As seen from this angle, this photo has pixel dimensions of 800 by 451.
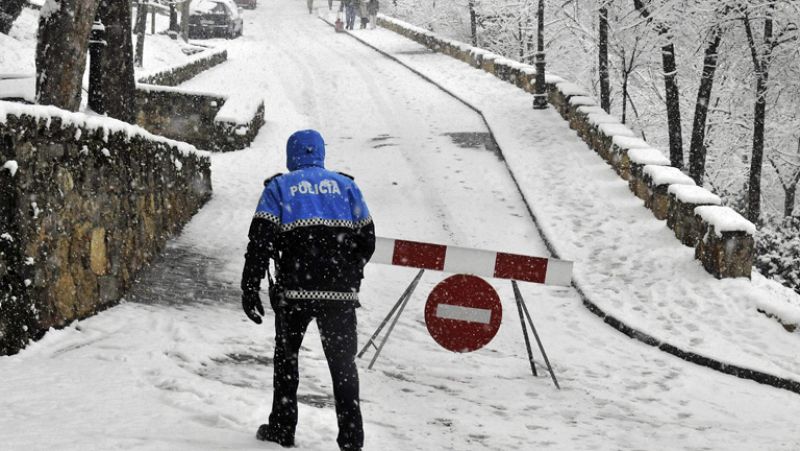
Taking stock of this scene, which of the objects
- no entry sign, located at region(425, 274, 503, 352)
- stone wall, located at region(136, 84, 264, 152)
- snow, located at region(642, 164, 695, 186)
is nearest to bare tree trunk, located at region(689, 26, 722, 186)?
snow, located at region(642, 164, 695, 186)

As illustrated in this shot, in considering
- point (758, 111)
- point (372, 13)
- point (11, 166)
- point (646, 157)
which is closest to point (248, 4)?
point (372, 13)

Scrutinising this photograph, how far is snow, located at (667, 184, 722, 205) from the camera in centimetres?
1193

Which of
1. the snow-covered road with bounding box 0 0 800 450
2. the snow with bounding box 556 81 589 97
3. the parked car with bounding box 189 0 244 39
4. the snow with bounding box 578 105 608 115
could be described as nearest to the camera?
the snow-covered road with bounding box 0 0 800 450

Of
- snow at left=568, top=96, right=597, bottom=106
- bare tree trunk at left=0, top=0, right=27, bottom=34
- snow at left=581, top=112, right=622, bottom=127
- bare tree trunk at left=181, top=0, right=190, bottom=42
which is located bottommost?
snow at left=581, top=112, right=622, bottom=127

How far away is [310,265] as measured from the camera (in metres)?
5.16

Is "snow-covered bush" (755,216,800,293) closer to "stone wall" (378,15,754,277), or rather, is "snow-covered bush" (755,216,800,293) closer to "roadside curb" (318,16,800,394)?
"stone wall" (378,15,754,277)

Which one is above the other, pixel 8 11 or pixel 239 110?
pixel 8 11

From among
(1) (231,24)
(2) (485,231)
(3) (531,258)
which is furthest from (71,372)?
(1) (231,24)

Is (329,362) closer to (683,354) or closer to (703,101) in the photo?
(683,354)

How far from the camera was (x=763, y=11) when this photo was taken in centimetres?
2133

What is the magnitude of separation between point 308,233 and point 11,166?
2154 mm

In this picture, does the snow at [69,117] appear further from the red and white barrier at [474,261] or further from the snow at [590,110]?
the snow at [590,110]

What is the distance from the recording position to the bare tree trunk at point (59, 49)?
33.8 feet

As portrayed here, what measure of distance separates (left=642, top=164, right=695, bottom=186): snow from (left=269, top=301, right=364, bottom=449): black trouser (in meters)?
8.67
